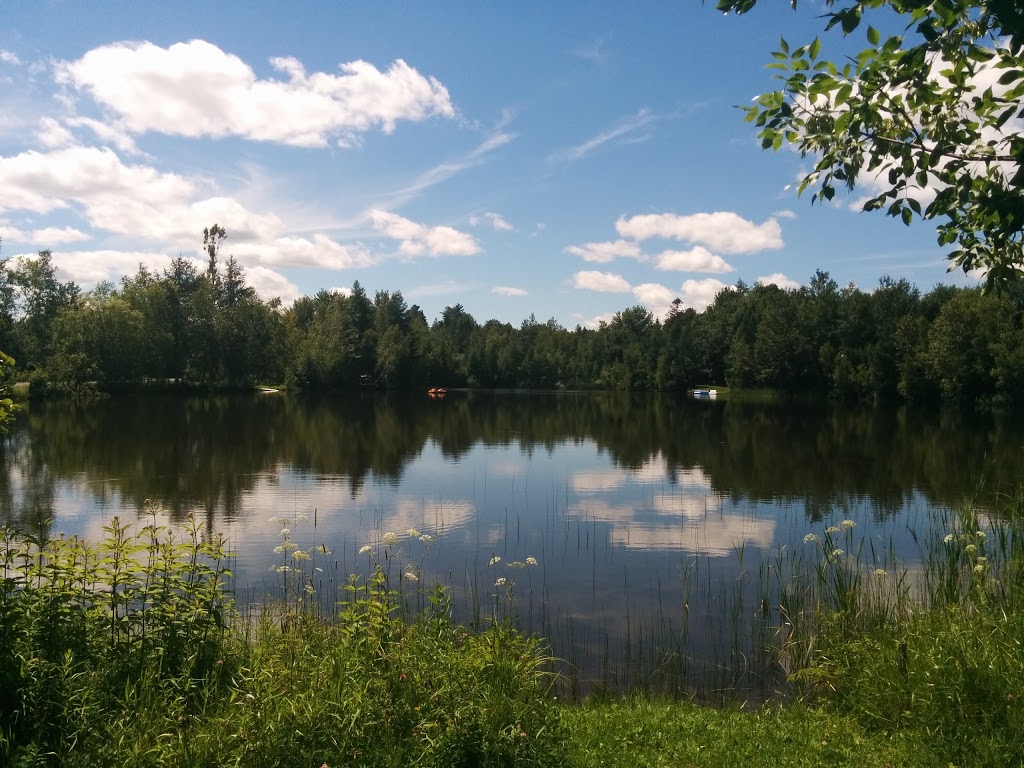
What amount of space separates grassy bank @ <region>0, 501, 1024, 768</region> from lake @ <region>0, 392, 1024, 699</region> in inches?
98.6

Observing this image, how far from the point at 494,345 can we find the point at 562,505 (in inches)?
4197

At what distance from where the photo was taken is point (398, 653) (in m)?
5.43

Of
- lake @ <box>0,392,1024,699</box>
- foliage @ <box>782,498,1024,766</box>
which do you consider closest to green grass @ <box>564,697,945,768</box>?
foliage @ <box>782,498,1024,766</box>

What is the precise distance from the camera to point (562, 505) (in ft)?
66.3

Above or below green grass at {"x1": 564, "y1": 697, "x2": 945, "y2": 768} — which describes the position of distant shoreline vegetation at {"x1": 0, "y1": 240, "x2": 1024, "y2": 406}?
above

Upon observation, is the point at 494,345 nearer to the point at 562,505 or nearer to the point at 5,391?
the point at 562,505

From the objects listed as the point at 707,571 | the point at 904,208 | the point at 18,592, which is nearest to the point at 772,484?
the point at 707,571

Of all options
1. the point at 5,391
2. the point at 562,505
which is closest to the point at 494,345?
the point at 562,505

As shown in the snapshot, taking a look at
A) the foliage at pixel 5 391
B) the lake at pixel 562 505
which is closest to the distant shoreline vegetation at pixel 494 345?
the lake at pixel 562 505

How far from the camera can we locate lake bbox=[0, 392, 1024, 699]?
10734 mm

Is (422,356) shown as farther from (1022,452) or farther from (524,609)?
(524,609)

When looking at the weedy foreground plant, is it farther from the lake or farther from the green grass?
the lake

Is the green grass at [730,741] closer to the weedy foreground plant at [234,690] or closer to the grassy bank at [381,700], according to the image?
the grassy bank at [381,700]

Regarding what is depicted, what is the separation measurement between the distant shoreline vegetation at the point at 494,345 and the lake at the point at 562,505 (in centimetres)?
2365
